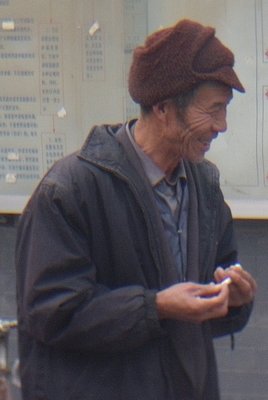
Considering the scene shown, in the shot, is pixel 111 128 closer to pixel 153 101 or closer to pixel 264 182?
pixel 153 101

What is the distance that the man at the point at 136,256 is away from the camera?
3127 mm

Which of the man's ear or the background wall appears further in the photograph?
the background wall

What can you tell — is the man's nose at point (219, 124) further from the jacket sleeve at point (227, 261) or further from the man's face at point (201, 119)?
the jacket sleeve at point (227, 261)

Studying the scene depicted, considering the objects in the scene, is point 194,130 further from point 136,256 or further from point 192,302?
point 192,302

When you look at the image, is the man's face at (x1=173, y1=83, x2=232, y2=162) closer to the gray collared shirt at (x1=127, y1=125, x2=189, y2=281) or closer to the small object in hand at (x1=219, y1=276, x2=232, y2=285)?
the gray collared shirt at (x1=127, y1=125, x2=189, y2=281)

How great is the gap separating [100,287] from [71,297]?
11 centimetres

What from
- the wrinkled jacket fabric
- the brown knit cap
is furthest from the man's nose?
the wrinkled jacket fabric

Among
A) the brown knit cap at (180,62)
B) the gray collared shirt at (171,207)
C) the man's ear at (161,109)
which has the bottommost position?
the gray collared shirt at (171,207)

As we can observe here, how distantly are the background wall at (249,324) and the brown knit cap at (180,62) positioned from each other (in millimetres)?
2323

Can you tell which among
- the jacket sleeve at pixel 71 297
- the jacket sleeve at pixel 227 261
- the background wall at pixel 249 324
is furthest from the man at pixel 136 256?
the background wall at pixel 249 324

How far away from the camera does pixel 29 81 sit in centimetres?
560

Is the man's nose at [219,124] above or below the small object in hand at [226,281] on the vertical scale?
above

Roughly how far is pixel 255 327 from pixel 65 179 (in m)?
2.61

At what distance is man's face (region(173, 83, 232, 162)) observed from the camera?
10.8ft
